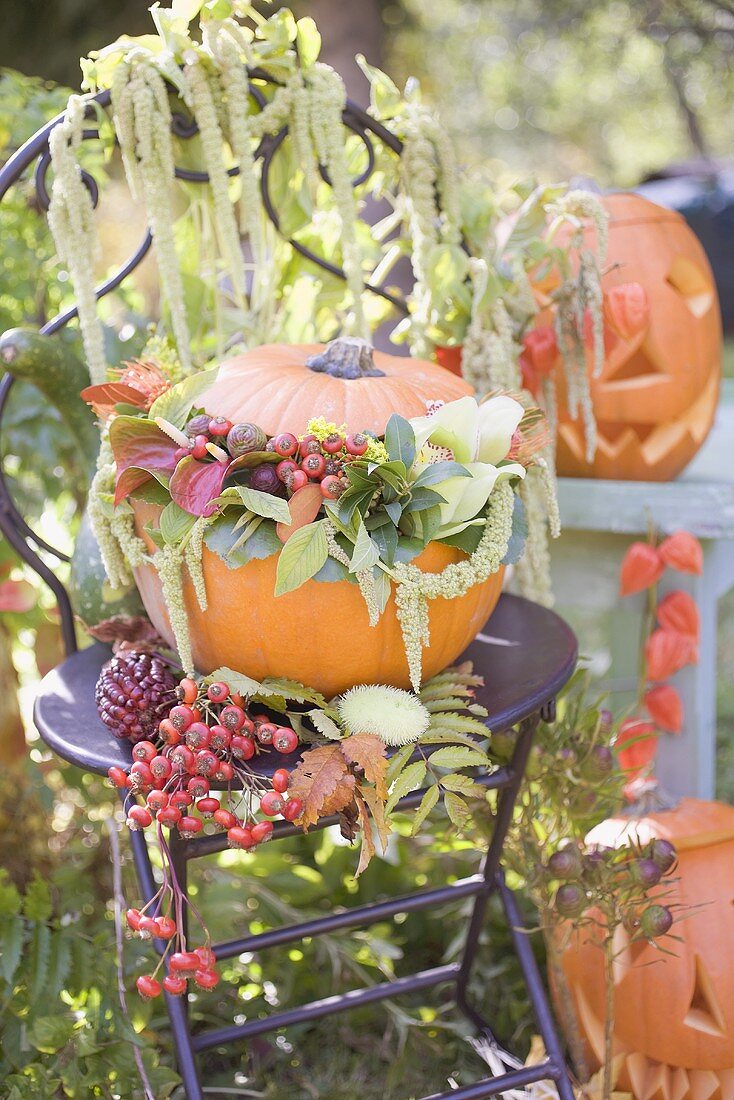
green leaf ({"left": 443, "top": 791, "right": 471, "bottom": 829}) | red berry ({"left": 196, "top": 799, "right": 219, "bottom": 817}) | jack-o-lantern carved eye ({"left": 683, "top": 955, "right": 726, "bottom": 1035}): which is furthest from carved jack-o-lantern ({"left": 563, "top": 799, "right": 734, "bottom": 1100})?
red berry ({"left": 196, "top": 799, "right": 219, "bottom": 817})

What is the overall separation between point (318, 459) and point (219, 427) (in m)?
0.11

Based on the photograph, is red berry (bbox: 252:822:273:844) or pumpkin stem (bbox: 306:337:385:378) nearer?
red berry (bbox: 252:822:273:844)

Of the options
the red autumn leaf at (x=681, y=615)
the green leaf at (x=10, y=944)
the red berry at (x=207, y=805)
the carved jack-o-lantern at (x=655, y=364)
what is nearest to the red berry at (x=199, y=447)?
the red berry at (x=207, y=805)

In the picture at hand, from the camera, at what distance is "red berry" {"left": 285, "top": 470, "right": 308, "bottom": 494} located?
978mm

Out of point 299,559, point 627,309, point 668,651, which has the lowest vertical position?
point 668,651

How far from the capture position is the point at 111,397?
43.7 inches

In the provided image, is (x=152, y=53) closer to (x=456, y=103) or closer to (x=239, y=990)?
(x=239, y=990)

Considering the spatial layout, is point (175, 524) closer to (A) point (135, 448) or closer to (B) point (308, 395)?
(A) point (135, 448)

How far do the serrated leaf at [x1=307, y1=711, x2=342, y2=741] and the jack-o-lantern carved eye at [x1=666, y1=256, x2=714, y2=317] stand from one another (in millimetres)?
1110

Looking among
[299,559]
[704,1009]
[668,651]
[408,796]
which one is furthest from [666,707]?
[299,559]

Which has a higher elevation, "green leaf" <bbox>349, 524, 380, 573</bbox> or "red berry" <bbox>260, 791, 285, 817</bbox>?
"green leaf" <bbox>349, 524, 380, 573</bbox>

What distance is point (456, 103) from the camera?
31.6 feet

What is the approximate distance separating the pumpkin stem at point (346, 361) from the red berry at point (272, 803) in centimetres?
50

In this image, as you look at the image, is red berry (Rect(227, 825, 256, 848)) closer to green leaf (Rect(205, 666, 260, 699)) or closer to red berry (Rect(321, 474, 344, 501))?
green leaf (Rect(205, 666, 260, 699))
